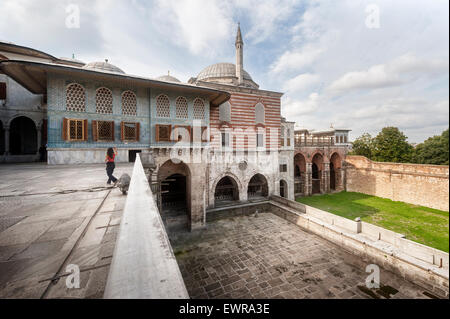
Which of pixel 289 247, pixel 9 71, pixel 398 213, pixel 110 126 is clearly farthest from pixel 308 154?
pixel 9 71

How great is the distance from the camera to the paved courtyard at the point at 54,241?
1203 mm

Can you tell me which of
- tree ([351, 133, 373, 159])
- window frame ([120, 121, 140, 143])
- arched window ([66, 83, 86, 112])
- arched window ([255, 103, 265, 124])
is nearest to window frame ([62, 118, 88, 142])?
arched window ([66, 83, 86, 112])

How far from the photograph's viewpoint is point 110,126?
9680 mm

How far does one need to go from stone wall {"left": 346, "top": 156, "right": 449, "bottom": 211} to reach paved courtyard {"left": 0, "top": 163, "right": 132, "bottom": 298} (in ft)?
56.1

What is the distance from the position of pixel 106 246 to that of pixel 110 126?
9.79m

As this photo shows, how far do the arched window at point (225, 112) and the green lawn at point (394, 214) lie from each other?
12.0m

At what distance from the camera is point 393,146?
66.7 ft

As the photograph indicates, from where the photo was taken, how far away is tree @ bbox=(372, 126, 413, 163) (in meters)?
19.3

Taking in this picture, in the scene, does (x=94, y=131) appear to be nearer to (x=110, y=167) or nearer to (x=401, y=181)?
(x=110, y=167)

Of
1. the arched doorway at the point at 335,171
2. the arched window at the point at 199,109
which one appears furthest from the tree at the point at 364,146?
the arched window at the point at 199,109

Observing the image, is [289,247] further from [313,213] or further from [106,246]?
[106,246]

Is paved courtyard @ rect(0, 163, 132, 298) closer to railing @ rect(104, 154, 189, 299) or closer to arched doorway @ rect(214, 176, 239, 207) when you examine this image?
railing @ rect(104, 154, 189, 299)

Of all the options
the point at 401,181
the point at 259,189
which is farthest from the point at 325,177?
the point at 259,189

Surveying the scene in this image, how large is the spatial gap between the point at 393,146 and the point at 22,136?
3502 cm
